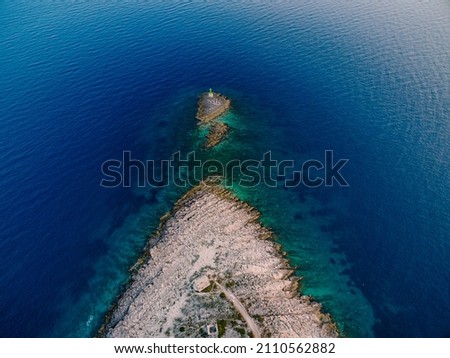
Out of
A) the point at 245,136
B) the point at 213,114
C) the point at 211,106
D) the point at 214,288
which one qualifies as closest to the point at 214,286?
the point at 214,288

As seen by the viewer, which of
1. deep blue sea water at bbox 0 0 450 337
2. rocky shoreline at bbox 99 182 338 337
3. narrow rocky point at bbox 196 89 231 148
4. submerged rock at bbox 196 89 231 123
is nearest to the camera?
rocky shoreline at bbox 99 182 338 337

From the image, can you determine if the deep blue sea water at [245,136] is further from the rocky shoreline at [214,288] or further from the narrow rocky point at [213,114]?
the rocky shoreline at [214,288]

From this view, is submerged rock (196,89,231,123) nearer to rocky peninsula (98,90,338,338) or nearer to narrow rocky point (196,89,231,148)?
narrow rocky point (196,89,231,148)

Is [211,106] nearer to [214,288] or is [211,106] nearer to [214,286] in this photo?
[214,286]

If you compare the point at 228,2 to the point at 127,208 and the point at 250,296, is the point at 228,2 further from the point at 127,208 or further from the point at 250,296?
the point at 250,296

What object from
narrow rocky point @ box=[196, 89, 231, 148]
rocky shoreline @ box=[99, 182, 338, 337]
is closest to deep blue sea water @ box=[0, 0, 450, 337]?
Answer: narrow rocky point @ box=[196, 89, 231, 148]

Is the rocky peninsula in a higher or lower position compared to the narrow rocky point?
lower

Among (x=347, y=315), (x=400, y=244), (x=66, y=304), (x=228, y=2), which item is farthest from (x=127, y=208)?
(x=228, y=2)
